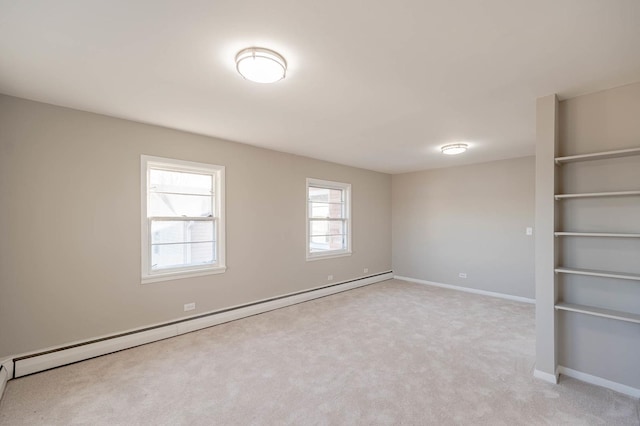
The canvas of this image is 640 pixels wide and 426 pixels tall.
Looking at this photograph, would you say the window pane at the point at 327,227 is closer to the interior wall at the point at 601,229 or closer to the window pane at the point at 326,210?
the window pane at the point at 326,210

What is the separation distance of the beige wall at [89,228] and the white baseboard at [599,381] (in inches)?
142

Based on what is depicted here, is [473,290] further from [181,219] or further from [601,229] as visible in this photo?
[181,219]

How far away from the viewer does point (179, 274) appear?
141 inches

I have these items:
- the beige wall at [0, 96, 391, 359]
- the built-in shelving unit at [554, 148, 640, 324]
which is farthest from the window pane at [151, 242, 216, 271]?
the built-in shelving unit at [554, 148, 640, 324]

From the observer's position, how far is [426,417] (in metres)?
2.03

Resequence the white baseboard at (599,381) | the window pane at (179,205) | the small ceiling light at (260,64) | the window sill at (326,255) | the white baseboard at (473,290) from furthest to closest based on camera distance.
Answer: the window sill at (326,255) < the white baseboard at (473,290) < the window pane at (179,205) < the white baseboard at (599,381) < the small ceiling light at (260,64)

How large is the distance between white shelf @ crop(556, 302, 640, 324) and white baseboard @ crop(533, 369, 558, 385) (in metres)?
0.58

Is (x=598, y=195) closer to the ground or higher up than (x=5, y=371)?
higher up

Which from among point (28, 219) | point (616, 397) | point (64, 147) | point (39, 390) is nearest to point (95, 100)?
point (64, 147)

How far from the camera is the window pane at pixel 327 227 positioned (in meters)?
5.33

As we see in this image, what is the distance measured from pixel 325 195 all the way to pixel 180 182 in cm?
272

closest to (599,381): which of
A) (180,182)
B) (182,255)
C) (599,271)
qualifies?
(599,271)

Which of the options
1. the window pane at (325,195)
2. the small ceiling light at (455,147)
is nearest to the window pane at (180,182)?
the window pane at (325,195)

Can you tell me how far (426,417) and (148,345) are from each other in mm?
2917
